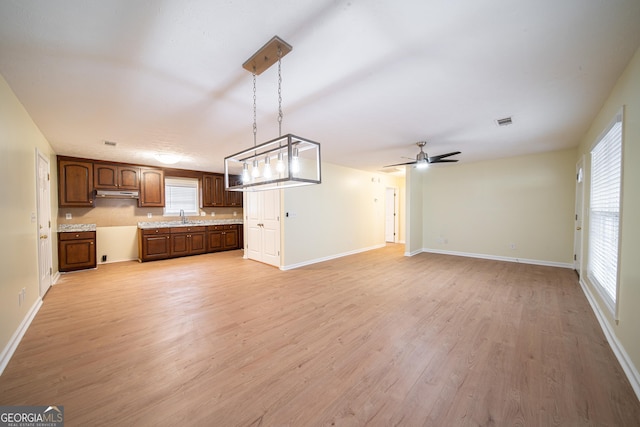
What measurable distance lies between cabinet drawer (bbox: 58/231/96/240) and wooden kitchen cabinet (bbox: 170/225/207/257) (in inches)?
56.7

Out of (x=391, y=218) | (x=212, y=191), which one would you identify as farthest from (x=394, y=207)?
(x=212, y=191)

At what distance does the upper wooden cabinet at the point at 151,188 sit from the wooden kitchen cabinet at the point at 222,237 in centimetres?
140

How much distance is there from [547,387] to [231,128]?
13.2 feet

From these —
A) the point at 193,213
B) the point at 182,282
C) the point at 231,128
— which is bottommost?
the point at 182,282

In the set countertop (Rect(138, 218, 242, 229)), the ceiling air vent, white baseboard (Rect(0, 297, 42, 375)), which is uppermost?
the ceiling air vent

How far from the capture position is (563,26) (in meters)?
1.48

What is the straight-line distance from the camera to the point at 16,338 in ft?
7.24

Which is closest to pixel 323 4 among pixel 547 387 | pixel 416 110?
pixel 416 110

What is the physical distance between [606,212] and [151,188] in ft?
26.4

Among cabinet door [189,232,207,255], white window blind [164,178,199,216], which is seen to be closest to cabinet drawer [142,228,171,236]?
cabinet door [189,232,207,255]

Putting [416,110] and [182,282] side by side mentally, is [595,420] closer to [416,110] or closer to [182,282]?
[416,110]

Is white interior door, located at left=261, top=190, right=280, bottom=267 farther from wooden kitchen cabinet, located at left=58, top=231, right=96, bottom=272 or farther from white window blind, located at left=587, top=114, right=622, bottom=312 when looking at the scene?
white window blind, located at left=587, top=114, right=622, bottom=312

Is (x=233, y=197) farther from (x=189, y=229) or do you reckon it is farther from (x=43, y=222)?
(x=43, y=222)

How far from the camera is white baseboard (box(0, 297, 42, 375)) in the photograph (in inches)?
75.7
